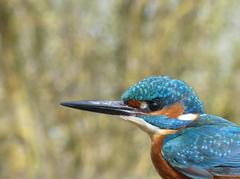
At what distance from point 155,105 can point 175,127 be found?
8.9 inches

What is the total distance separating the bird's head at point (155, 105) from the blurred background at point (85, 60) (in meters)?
7.75

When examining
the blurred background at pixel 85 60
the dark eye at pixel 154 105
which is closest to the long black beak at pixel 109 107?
the dark eye at pixel 154 105

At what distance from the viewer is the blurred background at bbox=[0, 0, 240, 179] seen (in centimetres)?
1296

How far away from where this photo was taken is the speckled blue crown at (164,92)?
481 centimetres

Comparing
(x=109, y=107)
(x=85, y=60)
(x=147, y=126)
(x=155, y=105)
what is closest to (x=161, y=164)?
(x=147, y=126)

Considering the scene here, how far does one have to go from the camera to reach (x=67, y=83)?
13.5 meters

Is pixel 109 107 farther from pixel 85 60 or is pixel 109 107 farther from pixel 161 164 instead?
pixel 85 60

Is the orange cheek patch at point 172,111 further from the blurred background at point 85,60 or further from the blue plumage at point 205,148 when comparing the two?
the blurred background at point 85,60

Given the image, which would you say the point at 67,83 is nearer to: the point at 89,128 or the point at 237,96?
the point at 89,128

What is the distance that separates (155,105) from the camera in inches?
193

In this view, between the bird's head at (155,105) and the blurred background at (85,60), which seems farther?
the blurred background at (85,60)

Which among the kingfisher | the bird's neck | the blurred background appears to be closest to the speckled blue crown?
the kingfisher

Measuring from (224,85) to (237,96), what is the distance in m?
0.34

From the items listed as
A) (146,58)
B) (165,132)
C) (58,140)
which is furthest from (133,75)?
(165,132)
